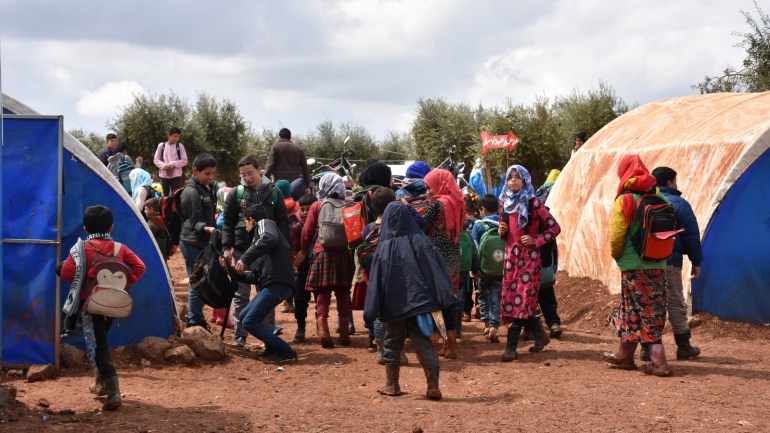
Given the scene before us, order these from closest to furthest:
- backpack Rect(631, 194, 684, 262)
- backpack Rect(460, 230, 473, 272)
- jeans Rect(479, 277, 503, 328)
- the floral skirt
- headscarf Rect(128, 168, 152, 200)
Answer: backpack Rect(631, 194, 684, 262)
the floral skirt
backpack Rect(460, 230, 473, 272)
jeans Rect(479, 277, 503, 328)
headscarf Rect(128, 168, 152, 200)

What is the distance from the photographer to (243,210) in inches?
353

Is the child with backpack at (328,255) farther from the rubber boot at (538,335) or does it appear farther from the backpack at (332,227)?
the rubber boot at (538,335)

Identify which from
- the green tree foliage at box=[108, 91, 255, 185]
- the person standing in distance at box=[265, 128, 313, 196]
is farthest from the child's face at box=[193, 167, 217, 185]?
the green tree foliage at box=[108, 91, 255, 185]

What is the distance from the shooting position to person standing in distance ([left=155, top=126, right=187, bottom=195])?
1430 centimetres

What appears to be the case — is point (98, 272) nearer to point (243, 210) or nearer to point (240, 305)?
point (243, 210)

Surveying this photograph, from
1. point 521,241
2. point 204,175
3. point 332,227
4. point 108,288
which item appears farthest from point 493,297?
point 108,288

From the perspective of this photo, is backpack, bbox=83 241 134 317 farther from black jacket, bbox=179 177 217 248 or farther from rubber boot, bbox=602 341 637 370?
rubber boot, bbox=602 341 637 370

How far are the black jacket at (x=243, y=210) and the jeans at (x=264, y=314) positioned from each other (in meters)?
0.66

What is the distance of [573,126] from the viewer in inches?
1315

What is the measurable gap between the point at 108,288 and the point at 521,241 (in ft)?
12.6

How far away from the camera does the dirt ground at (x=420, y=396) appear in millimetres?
6234

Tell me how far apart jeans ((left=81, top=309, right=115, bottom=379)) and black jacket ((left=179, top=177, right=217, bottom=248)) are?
2549 mm

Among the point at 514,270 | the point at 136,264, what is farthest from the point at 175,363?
the point at 514,270

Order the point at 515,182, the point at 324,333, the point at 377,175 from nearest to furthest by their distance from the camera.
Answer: the point at 515,182 < the point at 377,175 < the point at 324,333
